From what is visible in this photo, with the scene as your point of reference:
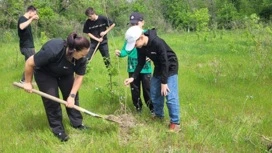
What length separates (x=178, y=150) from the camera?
12.6ft

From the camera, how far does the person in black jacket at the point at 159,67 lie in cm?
398

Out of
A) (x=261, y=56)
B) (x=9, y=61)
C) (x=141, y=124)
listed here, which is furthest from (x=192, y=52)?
(x=141, y=124)

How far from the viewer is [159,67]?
174 inches

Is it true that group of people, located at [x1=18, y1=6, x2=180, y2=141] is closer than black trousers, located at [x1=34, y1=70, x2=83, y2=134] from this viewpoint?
Yes

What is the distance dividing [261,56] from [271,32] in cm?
53

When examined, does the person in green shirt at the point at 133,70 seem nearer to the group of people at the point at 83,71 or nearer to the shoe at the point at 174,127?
the group of people at the point at 83,71

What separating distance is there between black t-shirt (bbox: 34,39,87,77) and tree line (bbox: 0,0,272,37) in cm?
474

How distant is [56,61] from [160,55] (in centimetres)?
122

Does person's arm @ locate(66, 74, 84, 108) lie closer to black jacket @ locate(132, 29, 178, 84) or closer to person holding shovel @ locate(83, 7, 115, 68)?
black jacket @ locate(132, 29, 178, 84)

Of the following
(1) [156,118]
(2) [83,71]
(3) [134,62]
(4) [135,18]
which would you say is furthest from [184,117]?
(2) [83,71]

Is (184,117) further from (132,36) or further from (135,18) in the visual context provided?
(132,36)

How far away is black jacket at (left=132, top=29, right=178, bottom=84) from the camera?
4.13m

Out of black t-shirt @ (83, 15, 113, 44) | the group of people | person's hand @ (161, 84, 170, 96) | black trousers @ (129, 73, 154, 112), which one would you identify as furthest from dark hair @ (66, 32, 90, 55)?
black t-shirt @ (83, 15, 113, 44)

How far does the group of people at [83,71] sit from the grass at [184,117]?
23 centimetres
